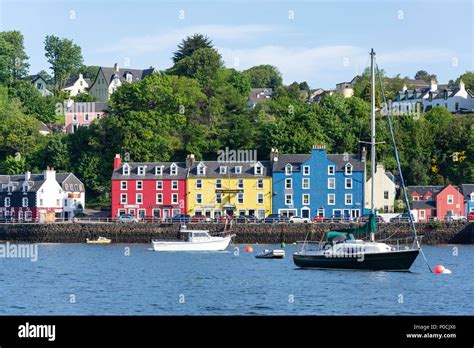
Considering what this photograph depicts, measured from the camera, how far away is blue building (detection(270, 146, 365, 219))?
87938mm

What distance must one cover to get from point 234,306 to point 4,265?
27.0 meters

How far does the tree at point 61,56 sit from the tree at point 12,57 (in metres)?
5.17

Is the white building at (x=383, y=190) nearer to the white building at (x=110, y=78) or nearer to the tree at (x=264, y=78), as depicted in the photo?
the white building at (x=110, y=78)

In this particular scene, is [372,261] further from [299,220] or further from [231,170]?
[231,170]

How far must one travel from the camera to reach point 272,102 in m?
122

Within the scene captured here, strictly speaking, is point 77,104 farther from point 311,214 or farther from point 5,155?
point 311,214

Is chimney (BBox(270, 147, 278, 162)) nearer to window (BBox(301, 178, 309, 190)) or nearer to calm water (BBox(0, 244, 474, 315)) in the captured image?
window (BBox(301, 178, 309, 190))

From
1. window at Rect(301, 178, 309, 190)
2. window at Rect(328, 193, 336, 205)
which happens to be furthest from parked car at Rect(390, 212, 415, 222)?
window at Rect(301, 178, 309, 190)

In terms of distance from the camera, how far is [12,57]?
444ft

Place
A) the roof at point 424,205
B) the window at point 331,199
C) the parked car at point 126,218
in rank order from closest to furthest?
the parked car at point 126,218
the window at point 331,199
the roof at point 424,205

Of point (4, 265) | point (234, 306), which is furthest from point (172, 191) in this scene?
point (234, 306)

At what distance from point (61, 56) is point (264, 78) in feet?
160

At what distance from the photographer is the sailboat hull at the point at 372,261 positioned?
50281 millimetres

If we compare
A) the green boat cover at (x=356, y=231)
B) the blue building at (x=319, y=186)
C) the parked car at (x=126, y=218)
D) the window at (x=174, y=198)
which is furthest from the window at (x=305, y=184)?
the green boat cover at (x=356, y=231)
